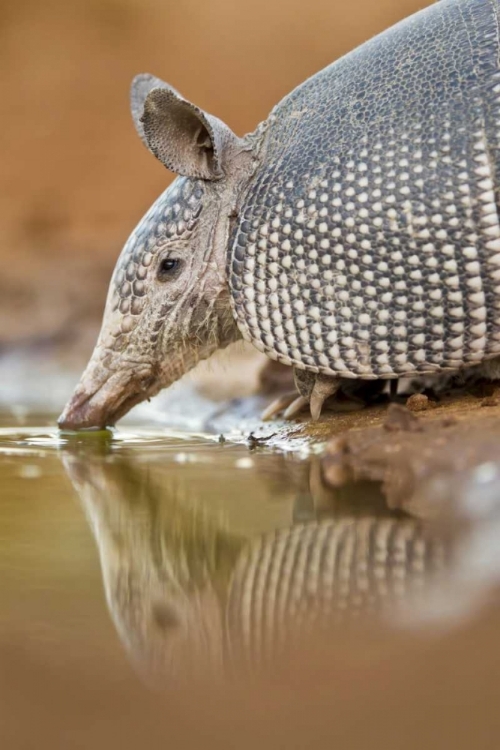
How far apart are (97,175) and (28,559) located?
10.6 meters

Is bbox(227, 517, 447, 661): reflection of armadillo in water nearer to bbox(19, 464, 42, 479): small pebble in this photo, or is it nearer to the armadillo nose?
bbox(19, 464, 42, 479): small pebble

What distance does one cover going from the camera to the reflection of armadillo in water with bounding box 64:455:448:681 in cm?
176

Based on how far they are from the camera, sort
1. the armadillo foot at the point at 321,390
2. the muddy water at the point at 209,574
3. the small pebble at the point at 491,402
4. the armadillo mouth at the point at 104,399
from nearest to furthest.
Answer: the muddy water at the point at 209,574
the small pebble at the point at 491,402
the armadillo foot at the point at 321,390
the armadillo mouth at the point at 104,399

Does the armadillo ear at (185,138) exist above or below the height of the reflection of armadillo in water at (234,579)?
above

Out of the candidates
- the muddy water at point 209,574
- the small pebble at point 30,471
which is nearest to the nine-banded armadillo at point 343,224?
the muddy water at point 209,574

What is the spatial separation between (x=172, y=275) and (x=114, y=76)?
28.3 feet

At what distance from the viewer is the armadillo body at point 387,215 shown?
399cm

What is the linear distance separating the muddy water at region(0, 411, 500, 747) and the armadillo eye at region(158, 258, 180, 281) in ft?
5.15

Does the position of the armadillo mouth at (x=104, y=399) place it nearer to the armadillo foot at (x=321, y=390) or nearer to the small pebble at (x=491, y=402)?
the armadillo foot at (x=321, y=390)

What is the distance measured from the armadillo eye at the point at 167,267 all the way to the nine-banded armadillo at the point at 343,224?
0.01 metres

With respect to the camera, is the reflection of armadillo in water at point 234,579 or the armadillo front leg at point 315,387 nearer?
the reflection of armadillo in water at point 234,579

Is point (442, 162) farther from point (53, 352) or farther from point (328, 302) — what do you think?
point (53, 352)

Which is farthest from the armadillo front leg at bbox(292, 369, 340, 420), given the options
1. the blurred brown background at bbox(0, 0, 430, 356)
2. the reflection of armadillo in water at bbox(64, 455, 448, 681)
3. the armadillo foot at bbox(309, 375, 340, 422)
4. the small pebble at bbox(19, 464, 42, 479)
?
the blurred brown background at bbox(0, 0, 430, 356)

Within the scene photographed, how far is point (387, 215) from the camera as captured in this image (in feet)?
13.4
